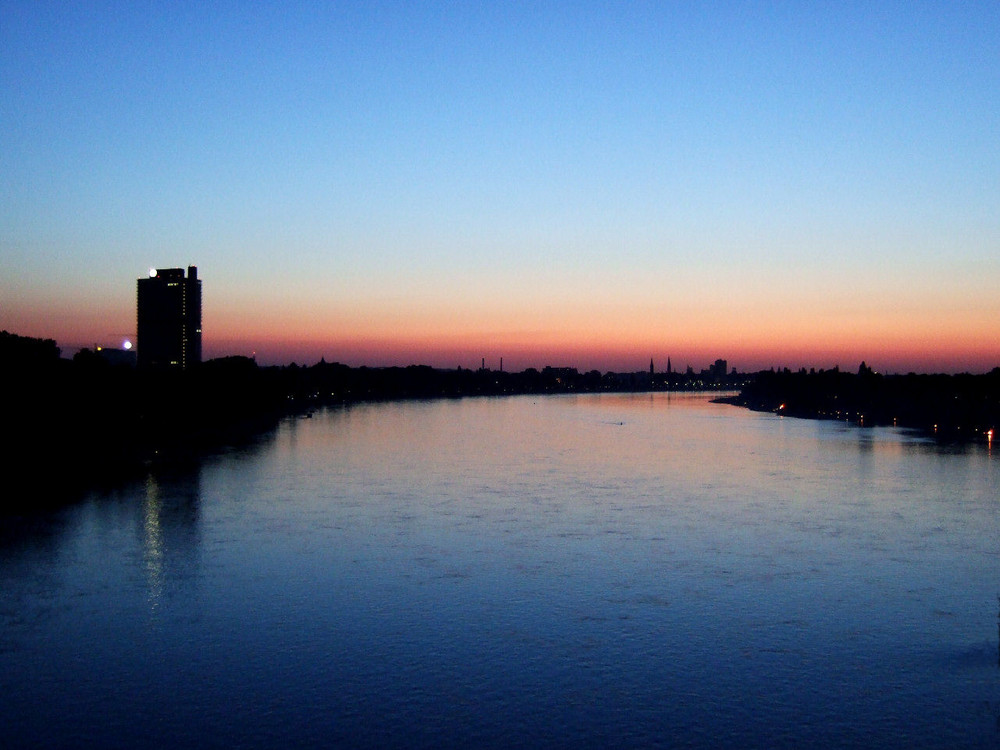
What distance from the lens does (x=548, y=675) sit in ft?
56.8

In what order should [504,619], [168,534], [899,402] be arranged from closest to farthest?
1. [504,619]
2. [168,534]
3. [899,402]

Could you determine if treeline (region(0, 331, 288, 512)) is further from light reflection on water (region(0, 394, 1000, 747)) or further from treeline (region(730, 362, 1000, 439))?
treeline (region(730, 362, 1000, 439))

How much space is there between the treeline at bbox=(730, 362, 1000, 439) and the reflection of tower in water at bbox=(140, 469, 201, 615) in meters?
65.7

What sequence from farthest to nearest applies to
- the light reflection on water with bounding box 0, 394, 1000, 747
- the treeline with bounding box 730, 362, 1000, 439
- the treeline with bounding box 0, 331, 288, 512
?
the treeline with bounding box 730, 362, 1000, 439 → the treeline with bounding box 0, 331, 288, 512 → the light reflection on water with bounding box 0, 394, 1000, 747

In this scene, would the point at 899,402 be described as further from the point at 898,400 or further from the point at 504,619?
the point at 504,619

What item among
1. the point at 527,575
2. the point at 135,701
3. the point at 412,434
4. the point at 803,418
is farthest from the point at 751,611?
the point at 803,418

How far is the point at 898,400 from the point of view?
124 meters

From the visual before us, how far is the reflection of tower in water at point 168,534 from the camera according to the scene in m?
24.3

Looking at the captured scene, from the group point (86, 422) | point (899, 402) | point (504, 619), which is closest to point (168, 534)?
point (504, 619)

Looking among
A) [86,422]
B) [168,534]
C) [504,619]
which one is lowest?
[504,619]

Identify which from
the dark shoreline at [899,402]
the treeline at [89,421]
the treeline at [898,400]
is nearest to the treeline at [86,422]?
the treeline at [89,421]

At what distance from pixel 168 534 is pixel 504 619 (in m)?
15.1

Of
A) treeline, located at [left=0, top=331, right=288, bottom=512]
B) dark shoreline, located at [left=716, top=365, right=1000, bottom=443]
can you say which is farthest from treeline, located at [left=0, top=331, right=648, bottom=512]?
dark shoreline, located at [left=716, top=365, right=1000, bottom=443]

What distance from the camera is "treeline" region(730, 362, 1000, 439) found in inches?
3902
